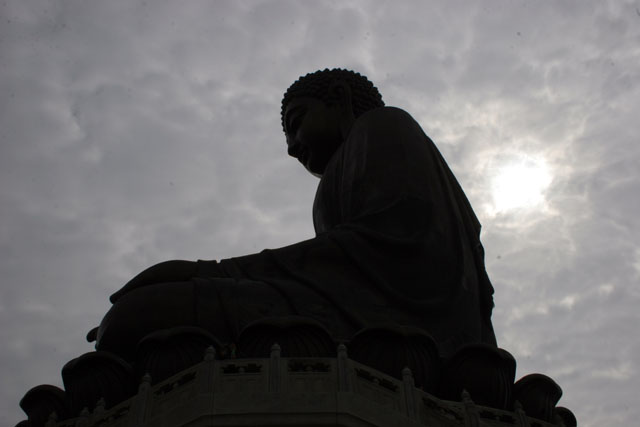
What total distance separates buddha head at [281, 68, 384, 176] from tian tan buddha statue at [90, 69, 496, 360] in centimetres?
90

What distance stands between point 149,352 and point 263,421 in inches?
54.7

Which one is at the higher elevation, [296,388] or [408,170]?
[408,170]

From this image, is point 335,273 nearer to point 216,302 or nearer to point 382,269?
point 382,269

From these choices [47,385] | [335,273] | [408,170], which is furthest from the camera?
[408,170]

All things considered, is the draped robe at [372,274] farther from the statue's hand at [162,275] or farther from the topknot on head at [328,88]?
the topknot on head at [328,88]

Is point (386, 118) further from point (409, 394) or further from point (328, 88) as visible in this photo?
point (409, 394)

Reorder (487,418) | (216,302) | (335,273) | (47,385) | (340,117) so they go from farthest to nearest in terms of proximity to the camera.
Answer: (340,117)
(335,273)
(216,302)
(47,385)
(487,418)

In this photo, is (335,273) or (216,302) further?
(335,273)

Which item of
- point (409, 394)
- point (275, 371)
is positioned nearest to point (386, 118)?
point (409, 394)

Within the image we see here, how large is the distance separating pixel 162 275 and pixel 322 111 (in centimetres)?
404

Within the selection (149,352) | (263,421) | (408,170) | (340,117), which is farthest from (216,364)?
(340,117)

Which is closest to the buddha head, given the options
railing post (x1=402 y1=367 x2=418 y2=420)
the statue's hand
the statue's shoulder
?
the statue's shoulder

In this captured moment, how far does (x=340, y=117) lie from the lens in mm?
11234

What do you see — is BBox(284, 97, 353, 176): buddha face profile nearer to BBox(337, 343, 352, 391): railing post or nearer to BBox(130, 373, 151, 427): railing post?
BBox(337, 343, 352, 391): railing post
